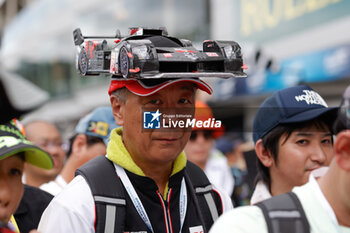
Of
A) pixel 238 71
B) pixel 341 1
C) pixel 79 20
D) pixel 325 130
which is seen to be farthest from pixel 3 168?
pixel 79 20

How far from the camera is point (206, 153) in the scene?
20.7ft

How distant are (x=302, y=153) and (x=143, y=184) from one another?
2.89 ft

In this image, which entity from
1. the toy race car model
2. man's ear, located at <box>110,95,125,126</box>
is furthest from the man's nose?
man's ear, located at <box>110,95,125,126</box>

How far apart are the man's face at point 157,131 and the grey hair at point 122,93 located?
0.02 m

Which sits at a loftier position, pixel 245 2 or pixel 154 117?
pixel 245 2

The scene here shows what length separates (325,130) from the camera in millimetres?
3018

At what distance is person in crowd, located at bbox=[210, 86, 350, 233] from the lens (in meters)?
1.84

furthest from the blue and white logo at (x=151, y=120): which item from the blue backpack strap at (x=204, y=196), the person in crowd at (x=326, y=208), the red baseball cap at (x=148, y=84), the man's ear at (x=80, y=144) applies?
the man's ear at (x=80, y=144)

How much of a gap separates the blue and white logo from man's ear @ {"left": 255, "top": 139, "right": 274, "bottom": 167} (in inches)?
33.5

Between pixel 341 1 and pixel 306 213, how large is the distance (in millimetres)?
13212

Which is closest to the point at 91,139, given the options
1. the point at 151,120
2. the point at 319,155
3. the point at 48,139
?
the point at 48,139

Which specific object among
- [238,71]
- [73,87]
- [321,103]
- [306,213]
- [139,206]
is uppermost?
[238,71]

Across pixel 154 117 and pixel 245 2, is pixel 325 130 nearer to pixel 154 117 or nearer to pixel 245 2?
pixel 154 117

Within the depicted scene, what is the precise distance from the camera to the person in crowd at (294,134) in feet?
9.68
